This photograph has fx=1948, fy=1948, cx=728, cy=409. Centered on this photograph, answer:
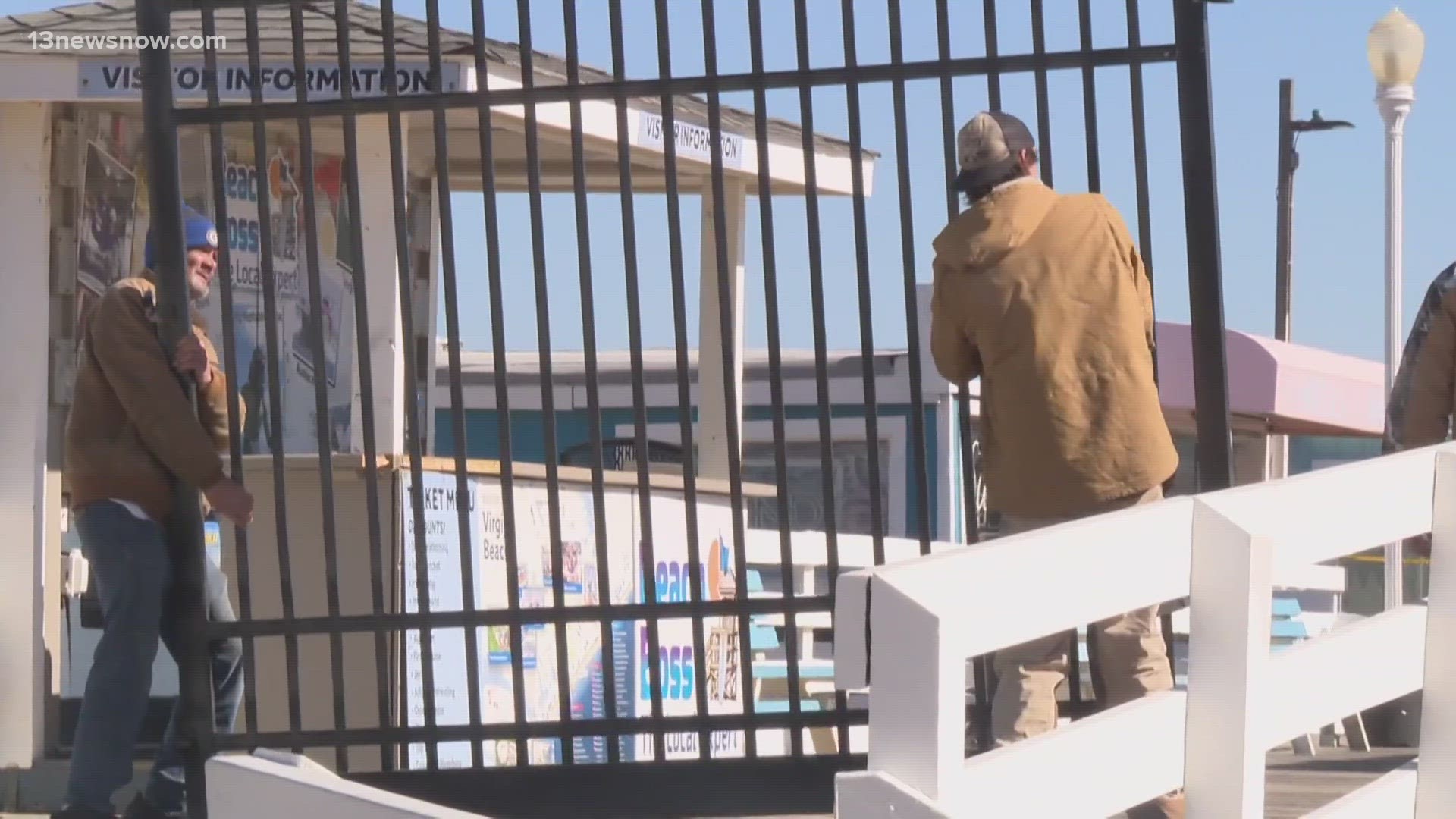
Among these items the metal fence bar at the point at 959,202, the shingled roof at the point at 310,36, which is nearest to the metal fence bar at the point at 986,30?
the metal fence bar at the point at 959,202

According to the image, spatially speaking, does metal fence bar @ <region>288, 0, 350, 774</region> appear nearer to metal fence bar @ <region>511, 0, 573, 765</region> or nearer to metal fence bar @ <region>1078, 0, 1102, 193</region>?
metal fence bar @ <region>511, 0, 573, 765</region>

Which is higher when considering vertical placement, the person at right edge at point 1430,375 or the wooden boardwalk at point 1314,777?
the person at right edge at point 1430,375

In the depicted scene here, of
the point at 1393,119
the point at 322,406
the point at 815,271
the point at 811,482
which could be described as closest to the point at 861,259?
the point at 815,271

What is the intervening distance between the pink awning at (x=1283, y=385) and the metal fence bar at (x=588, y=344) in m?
8.37

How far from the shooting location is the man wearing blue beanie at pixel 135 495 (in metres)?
5.04

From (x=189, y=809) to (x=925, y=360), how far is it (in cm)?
1021

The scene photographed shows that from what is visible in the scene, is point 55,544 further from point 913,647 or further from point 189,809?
point 913,647

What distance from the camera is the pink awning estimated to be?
1297 centimetres

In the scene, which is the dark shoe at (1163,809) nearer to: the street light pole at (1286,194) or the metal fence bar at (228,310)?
the metal fence bar at (228,310)

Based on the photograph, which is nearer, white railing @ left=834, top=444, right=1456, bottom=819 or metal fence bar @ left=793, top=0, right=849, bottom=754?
white railing @ left=834, top=444, right=1456, bottom=819

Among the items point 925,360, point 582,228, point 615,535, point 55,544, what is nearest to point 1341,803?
point 582,228

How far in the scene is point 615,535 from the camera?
7.36 meters

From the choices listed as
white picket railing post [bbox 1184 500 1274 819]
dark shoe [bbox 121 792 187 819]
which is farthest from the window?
white picket railing post [bbox 1184 500 1274 819]

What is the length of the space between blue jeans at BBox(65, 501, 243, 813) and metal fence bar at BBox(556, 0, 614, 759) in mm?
1155
